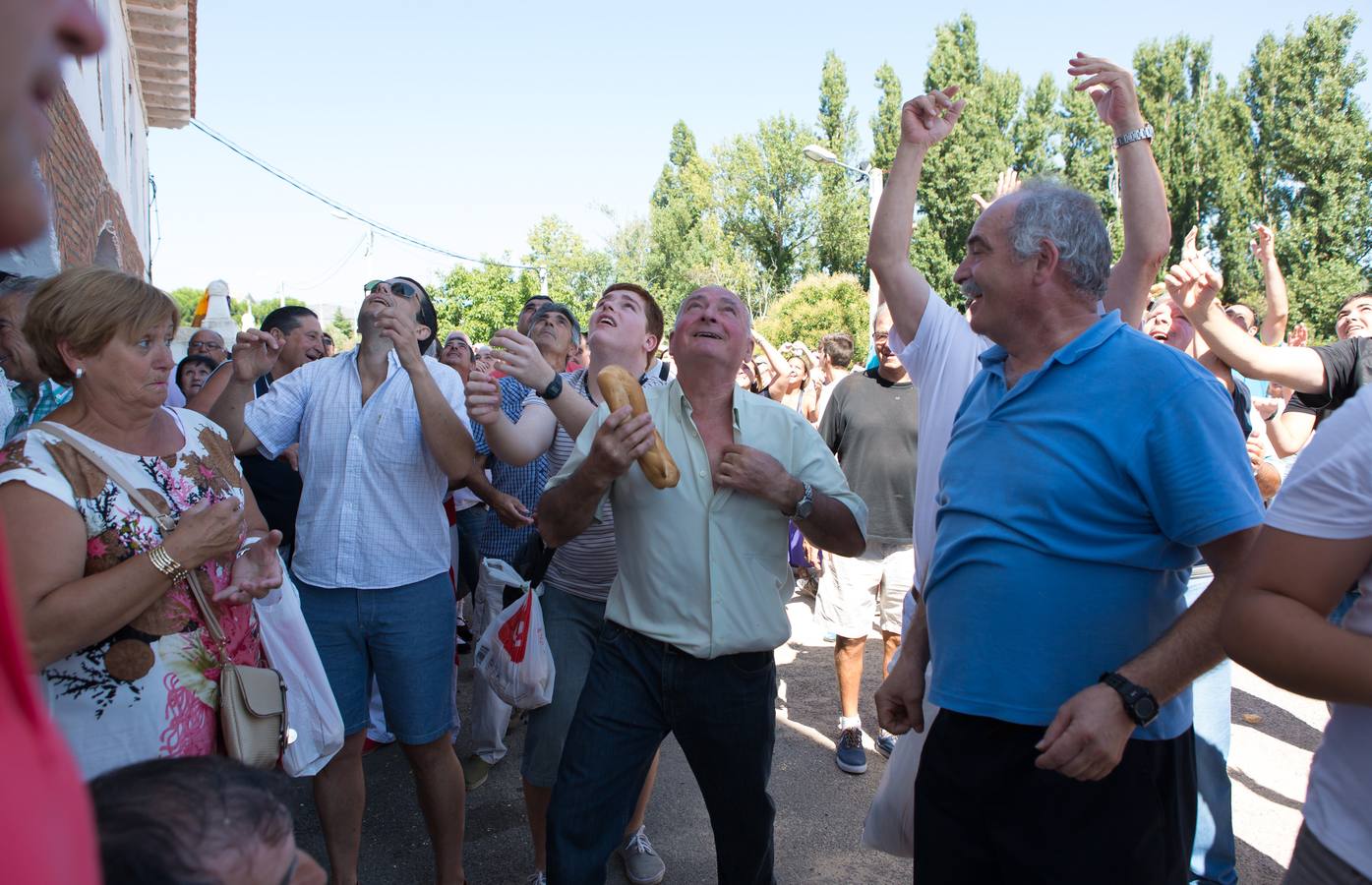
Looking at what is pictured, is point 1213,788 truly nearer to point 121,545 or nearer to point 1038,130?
point 121,545

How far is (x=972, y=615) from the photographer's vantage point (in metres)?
1.95

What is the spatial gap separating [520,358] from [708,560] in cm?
90

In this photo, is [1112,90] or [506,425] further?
[506,425]

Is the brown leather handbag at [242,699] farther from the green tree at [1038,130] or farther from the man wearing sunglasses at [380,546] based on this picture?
the green tree at [1038,130]

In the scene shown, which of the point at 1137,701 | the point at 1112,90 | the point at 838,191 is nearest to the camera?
the point at 1137,701

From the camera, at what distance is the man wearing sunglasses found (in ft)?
10.0

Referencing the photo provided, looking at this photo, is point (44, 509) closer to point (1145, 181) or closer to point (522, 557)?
point (522, 557)

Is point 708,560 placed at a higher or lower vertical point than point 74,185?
higher

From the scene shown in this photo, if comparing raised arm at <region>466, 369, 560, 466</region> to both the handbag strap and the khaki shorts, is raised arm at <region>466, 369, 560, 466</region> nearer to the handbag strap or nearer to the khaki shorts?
the handbag strap

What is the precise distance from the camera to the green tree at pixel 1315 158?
26.7 metres

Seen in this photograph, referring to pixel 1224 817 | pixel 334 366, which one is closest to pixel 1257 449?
pixel 1224 817

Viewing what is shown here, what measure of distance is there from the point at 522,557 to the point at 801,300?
30800 millimetres

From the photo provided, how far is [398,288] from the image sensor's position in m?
3.24

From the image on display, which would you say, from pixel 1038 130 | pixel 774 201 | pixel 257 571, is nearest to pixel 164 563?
pixel 257 571
